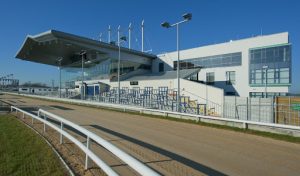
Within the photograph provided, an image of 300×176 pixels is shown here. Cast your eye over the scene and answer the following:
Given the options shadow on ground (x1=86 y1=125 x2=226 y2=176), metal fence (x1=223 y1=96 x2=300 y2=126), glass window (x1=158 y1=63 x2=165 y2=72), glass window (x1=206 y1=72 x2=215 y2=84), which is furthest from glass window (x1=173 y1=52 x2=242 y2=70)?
shadow on ground (x1=86 y1=125 x2=226 y2=176)

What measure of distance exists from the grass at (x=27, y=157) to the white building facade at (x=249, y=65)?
123ft

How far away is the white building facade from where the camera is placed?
1612 inches

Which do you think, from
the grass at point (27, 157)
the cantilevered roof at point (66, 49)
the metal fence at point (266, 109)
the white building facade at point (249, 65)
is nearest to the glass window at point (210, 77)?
the white building facade at point (249, 65)

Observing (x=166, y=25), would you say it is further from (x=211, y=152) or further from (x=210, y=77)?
(x=210, y=77)

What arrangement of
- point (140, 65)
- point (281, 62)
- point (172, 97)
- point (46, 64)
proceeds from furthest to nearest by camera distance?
point (46, 64), point (140, 65), point (281, 62), point (172, 97)

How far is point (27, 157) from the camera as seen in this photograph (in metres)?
7.75

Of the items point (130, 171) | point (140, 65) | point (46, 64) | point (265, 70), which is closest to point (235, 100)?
point (130, 171)

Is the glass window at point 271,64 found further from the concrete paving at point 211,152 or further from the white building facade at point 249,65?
the concrete paving at point 211,152

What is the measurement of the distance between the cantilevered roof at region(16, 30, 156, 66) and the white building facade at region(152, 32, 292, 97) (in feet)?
43.5

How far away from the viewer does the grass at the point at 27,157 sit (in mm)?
6512

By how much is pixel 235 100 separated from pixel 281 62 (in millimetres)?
23246

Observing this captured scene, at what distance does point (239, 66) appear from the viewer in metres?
45.6

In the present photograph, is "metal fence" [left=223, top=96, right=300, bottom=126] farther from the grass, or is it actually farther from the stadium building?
the grass

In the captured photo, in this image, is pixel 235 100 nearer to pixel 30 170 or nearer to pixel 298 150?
pixel 298 150
